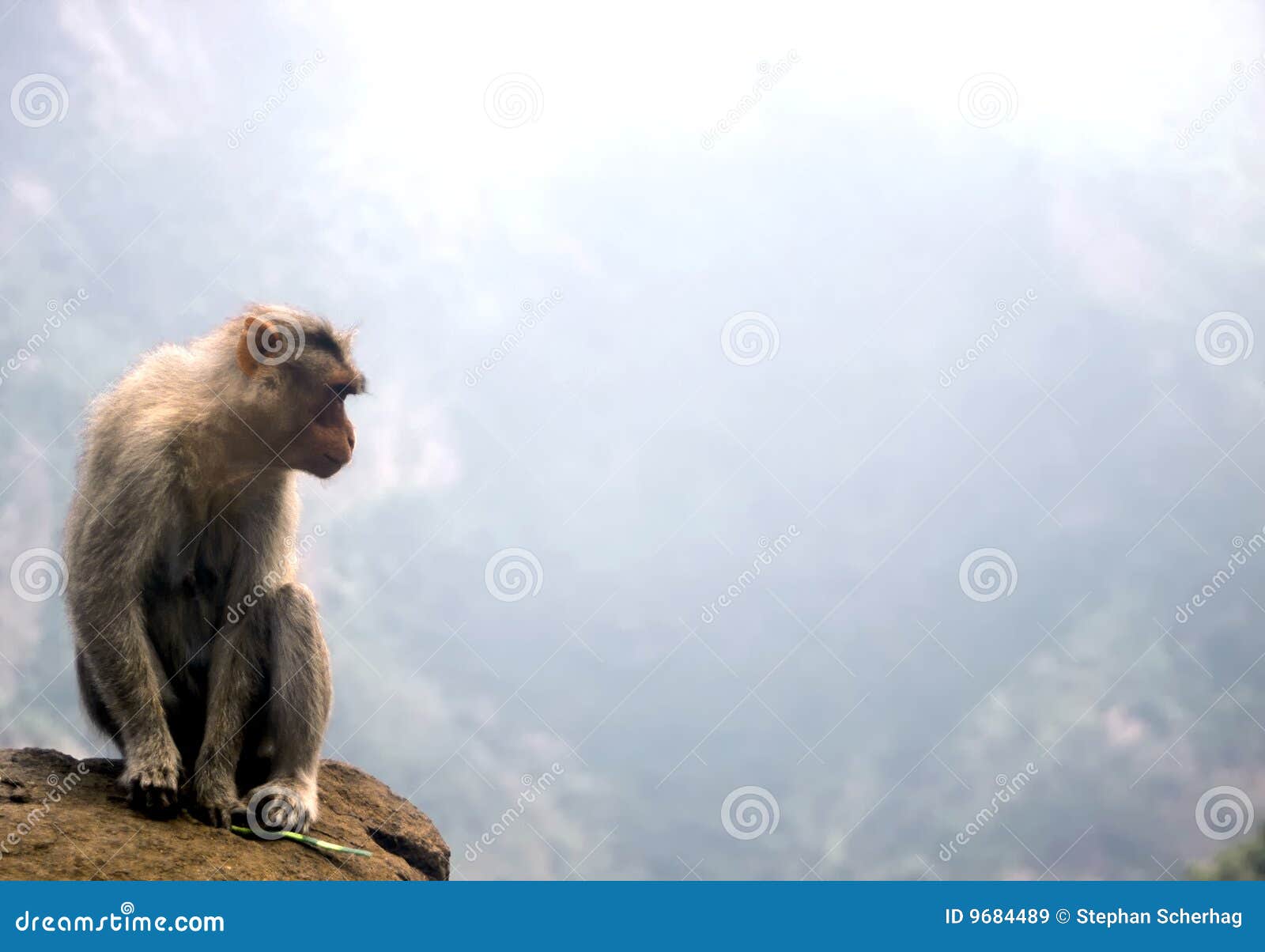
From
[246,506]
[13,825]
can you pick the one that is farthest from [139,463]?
[13,825]

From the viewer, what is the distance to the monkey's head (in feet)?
27.6

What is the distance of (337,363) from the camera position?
863cm

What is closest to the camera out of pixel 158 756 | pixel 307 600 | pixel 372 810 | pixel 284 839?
pixel 158 756

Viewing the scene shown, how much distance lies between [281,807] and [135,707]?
1308 millimetres

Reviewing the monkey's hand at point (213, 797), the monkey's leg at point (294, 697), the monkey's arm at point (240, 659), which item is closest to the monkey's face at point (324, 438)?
the monkey's arm at point (240, 659)

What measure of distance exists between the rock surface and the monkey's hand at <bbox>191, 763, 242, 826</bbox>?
0.33 feet

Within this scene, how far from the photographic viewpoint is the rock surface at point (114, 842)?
6648 millimetres

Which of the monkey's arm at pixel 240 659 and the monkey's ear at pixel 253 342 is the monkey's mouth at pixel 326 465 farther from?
the monkey's ear at pixel 253 342

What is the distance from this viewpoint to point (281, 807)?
7.79 m

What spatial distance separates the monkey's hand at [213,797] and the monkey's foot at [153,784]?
0.21m

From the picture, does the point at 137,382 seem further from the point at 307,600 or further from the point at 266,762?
the point at 266,762

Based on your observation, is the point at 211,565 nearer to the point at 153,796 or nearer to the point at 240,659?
the point at 240,659

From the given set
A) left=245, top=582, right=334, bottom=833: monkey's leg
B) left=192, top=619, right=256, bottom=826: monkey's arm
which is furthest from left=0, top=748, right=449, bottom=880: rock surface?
left=245, top=582, right=334, bottom=833: monkey's leg

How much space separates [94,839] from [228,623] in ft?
6.02
